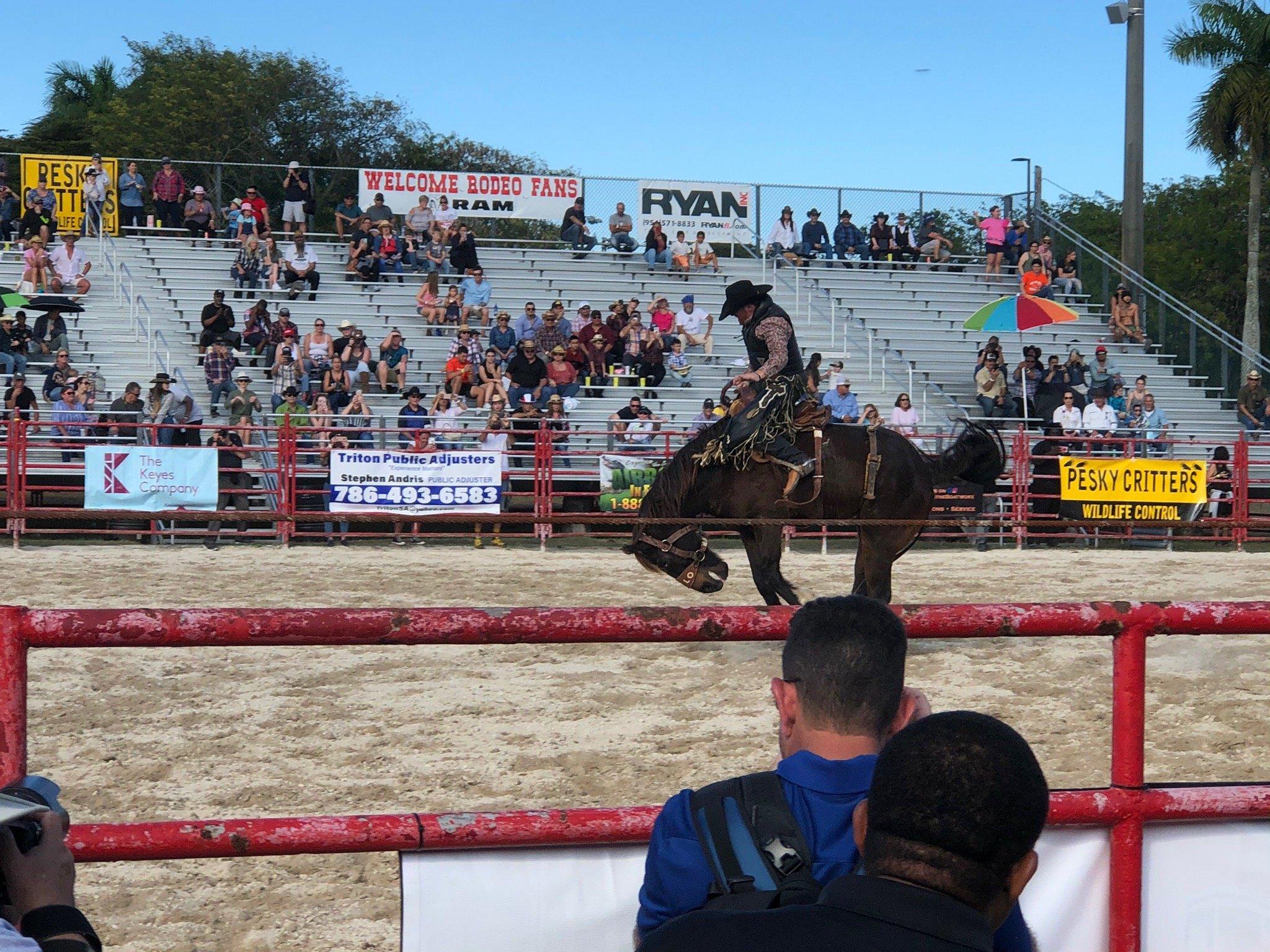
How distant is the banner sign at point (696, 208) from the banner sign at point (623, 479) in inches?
394

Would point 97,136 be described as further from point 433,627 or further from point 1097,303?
point 433,627

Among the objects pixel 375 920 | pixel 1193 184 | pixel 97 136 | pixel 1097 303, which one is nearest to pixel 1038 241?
pixel 1097 303

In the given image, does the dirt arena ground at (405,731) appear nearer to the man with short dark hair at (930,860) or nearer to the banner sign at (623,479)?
the man with short dark hair at (930,860)

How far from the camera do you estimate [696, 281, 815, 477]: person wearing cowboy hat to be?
9016 millimetres

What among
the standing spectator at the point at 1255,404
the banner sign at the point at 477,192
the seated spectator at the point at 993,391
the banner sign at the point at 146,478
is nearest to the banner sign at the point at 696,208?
the banner sign at the point at 477,192

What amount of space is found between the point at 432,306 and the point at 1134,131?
1647 cm

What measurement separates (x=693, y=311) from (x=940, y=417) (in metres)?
4.77

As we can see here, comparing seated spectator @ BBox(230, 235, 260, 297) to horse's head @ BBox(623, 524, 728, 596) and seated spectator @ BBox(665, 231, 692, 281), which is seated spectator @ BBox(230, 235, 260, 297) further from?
horse's head @ BBox(623, 524, 728, 596)

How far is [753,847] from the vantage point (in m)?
1.97

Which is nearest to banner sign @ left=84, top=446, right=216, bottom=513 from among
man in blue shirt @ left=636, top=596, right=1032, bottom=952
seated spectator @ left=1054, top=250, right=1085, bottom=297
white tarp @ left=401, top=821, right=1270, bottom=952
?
white tarp @ left=401, top=821, right=1270, bottom=952

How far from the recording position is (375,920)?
455cm

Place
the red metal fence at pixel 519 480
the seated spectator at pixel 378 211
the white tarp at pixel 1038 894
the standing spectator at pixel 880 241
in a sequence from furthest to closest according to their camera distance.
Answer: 1. the standing spectator at pixel 880 241
2. the seated spectator at pixel 378 211
3. the red metal fence at pixel 519 480
4. the white tarp at pixel 1038 894

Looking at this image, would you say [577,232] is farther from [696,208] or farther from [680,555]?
[680,555]

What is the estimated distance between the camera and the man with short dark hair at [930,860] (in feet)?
5.09
